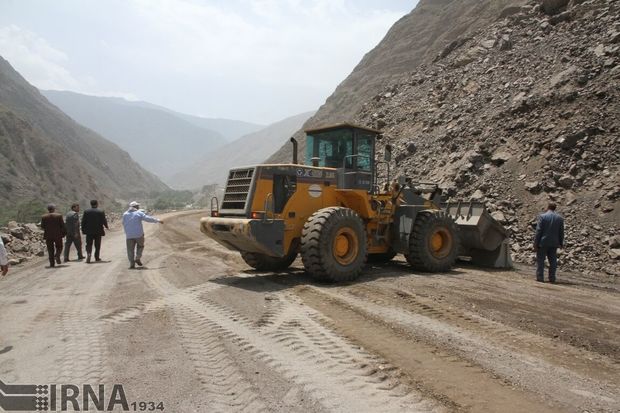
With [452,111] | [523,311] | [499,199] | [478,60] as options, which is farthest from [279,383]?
[478,60]

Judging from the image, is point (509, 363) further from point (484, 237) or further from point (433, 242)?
point (484, 237)

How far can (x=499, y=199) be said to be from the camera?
1209 centimetres

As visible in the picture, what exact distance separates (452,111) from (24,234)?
1530 centimetres

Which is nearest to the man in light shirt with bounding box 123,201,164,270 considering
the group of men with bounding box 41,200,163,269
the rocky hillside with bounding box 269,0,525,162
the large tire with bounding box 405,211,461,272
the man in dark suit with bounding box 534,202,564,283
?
the group of men with bounding box 41,200,163,269

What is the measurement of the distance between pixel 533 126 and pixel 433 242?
658 cm

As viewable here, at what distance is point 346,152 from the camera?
354 inches

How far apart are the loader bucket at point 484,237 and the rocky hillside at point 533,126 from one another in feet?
3.46

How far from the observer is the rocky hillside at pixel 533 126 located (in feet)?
34.8

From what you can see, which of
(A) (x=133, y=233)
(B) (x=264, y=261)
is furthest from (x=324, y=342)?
(A) (x=133, y=233)

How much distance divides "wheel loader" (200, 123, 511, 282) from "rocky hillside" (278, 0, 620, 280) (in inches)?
73.0

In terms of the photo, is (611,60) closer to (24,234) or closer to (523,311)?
(523,311)

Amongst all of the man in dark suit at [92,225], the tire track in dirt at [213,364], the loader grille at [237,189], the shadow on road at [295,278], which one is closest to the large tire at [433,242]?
the shadow on road at [295,278]

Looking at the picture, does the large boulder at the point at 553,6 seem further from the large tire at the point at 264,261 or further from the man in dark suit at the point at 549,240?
the large tire at the point at 264,261

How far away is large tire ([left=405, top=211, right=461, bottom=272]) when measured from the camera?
898cm
